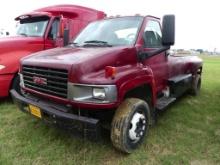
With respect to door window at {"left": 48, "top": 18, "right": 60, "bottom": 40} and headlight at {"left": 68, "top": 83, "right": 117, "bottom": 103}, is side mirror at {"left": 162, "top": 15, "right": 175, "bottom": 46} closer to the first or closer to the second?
headlight at {"left": 68, "top": 83, "right": 117, "bottom": 103}

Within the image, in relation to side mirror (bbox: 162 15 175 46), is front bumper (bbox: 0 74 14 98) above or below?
below

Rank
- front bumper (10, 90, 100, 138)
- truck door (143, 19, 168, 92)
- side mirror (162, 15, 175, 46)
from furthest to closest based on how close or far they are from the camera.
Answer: truck door (143, 19, 168, 92), side mirror (162, 15, 175, 46), front bumper (10, 90, 100, 138)

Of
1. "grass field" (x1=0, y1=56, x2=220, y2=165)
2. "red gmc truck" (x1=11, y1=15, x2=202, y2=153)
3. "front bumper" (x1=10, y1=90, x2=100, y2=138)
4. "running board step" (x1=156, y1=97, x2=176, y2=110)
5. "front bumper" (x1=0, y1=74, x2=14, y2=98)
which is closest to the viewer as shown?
"front bumper" (x1=10, y1=90, x2=100, y2=138)

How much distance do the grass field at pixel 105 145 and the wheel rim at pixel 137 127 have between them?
25 cm

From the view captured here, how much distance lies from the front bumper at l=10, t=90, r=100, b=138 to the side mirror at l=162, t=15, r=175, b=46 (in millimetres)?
1772

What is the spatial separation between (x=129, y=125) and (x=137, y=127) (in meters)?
0.32

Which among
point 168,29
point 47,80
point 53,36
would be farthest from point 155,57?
point 53,36

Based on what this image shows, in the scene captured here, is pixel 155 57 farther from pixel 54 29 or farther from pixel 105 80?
pixel 54 29

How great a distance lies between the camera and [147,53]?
14.6ft

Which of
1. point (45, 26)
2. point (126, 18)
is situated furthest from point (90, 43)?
point (45, 26)

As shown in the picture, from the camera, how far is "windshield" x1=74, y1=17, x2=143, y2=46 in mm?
4402

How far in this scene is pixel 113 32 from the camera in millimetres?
4590

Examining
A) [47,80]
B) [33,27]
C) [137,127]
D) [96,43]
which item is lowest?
[137,127]

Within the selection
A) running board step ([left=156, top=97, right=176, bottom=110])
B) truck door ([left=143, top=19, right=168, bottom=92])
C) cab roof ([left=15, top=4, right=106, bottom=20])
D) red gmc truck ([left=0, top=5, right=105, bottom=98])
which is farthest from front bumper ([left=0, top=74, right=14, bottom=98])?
running board step ([left=156, top=97, right=176, bottom=110])
